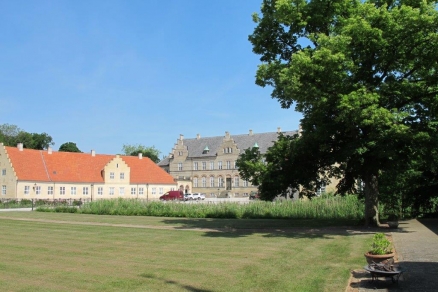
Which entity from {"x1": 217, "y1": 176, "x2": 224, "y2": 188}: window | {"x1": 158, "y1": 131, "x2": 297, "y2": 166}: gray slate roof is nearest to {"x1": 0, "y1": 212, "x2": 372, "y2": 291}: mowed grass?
{"x1": 158, "y1": 131, "x2": 297, "y2": 166}: gray slate roof

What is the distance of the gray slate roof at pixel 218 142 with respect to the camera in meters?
85.6

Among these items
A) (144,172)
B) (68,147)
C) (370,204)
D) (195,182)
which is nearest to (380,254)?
(370,204)

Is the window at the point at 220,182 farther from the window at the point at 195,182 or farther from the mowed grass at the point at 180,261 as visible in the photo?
the mowed grass at the point at 180,261

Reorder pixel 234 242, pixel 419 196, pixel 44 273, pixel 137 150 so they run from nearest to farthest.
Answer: pixel 44 273 → pixel 234 242 → pixel 419 196 → pixel 137 150

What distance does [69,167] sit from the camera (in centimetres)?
6494

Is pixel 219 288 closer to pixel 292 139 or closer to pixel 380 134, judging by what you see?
pixel 380 134

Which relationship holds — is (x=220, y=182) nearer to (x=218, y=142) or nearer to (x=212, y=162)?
(x=212, y=162)

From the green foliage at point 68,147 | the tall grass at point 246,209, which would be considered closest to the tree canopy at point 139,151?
the green foliage at point 68,147

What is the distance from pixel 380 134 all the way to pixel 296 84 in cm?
422

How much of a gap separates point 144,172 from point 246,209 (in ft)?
146

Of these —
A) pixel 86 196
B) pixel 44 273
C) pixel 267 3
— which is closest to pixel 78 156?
pixel 86 196

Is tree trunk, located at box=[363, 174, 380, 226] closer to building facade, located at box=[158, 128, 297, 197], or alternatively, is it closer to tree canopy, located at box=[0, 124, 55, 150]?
building facade, located at box=[158, 128, 297, 197]

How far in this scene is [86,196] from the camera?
214 feet

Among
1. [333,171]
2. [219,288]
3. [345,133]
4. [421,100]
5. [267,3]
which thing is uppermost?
[267,3]
